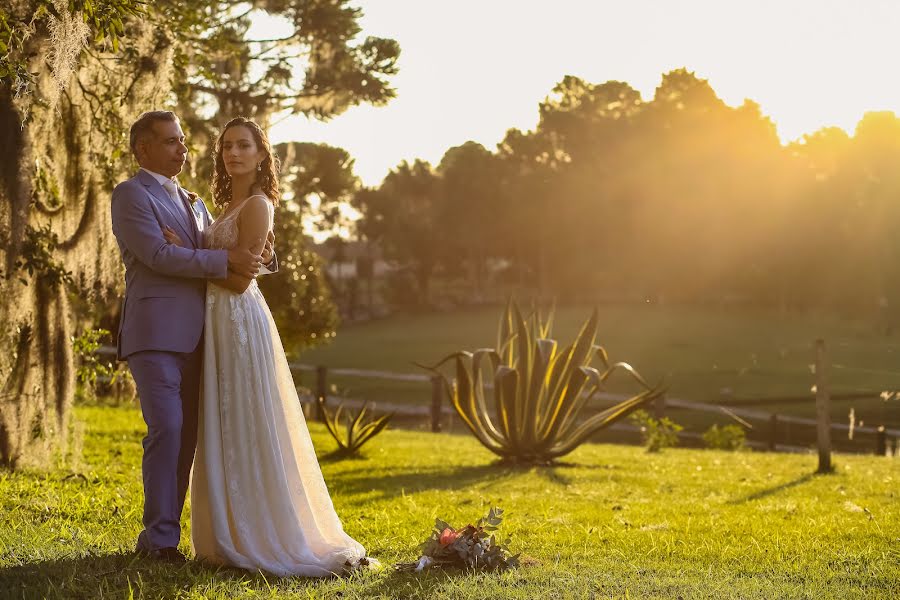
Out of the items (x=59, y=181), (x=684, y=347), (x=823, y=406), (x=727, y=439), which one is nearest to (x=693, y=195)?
(x=684, y=347)

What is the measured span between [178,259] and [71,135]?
3.97 m

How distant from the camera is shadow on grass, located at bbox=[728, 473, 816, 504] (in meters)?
8.12

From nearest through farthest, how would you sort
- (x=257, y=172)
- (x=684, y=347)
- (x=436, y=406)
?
(x=257, y=172)
(x=436, y=406)
(x=684, y=347)

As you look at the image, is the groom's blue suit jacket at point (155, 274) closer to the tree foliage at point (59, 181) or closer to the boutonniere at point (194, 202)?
the boutonniere at point (194, 202)

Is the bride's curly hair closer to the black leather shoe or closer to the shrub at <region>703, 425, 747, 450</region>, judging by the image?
the black leather shoe

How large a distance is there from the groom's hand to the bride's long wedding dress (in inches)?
5.0

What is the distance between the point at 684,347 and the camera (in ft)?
136

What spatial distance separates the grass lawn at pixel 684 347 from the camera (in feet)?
96.7

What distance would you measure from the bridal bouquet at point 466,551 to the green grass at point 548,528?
9 centimetres

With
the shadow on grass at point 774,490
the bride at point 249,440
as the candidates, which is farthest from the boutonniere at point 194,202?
the shadow on grass at point 774,490

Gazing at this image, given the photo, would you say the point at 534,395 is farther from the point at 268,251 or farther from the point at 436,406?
the point at 436,406

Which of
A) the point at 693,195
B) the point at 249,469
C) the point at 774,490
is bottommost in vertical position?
the point at 774,490

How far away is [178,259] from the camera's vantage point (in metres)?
4.49

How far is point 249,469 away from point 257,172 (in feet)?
4.25
